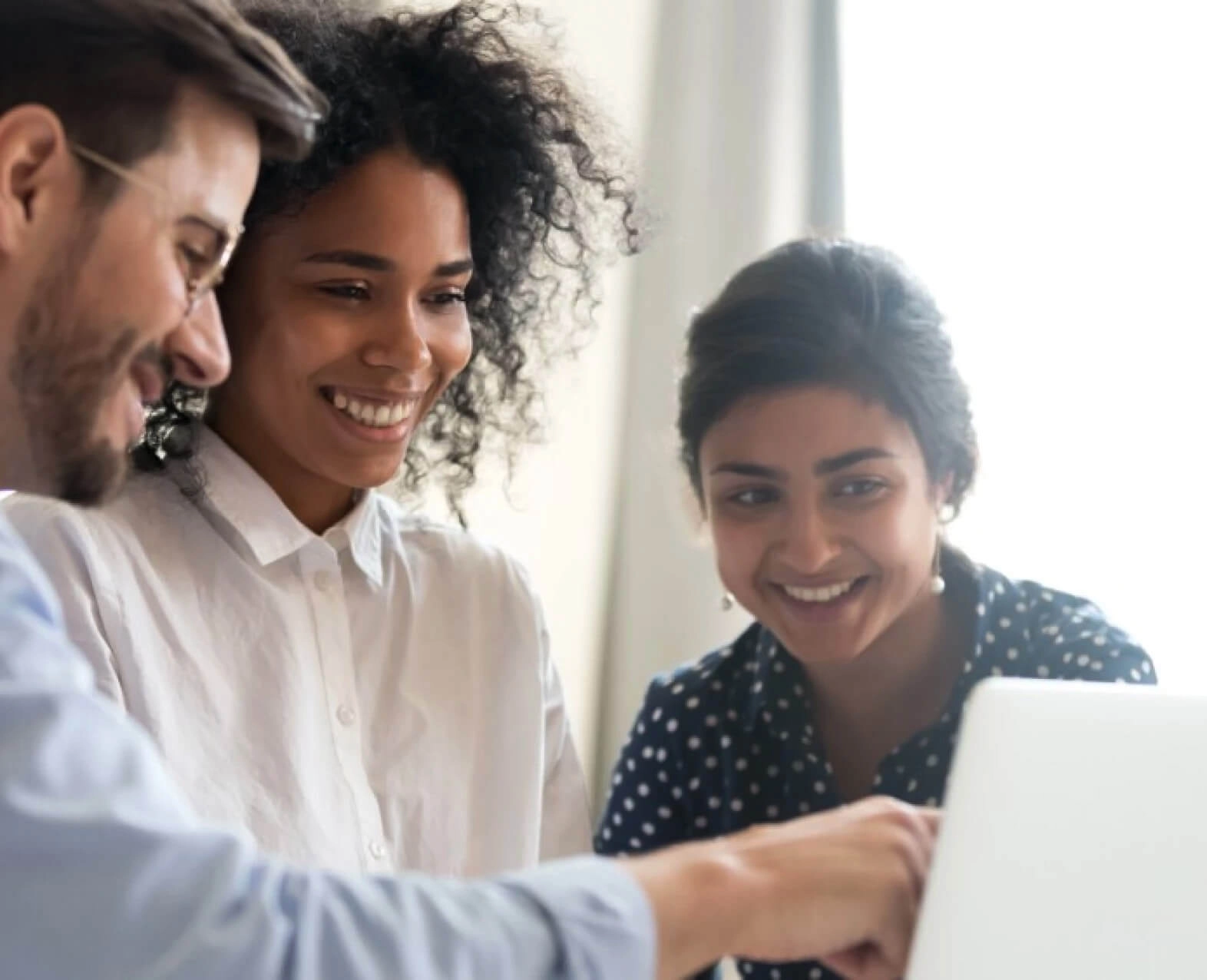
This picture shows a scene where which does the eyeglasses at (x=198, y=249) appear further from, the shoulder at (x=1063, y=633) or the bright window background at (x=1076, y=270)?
the bright window background at (x=1076, y=270)

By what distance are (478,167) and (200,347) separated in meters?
0.63

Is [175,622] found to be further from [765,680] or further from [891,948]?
[891,948]

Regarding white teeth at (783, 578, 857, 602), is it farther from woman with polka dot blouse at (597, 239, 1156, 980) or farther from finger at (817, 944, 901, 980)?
finger at (817, 944, 901, 980)

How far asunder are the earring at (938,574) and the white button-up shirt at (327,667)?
0.40 meters

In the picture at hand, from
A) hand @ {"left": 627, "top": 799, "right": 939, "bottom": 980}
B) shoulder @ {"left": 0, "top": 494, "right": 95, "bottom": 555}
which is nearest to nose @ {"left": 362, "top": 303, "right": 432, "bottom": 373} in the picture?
shoulder @ {"left": 0, "top": 494, "right": 95, "bottom": 555}

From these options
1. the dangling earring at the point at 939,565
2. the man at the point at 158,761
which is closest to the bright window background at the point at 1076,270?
the dangling earring at the point at 939,565

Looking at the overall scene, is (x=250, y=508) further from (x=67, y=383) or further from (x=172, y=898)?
(x=172, y=898)

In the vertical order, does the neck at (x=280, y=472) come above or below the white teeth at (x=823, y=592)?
above

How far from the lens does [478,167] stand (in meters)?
1.61

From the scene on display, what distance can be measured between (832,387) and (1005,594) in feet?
0.92

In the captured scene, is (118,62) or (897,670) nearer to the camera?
(118,62)

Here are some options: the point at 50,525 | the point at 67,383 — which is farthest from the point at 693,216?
the point at 67,383

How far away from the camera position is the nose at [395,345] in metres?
1.46

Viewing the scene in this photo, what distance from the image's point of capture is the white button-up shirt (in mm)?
1335
